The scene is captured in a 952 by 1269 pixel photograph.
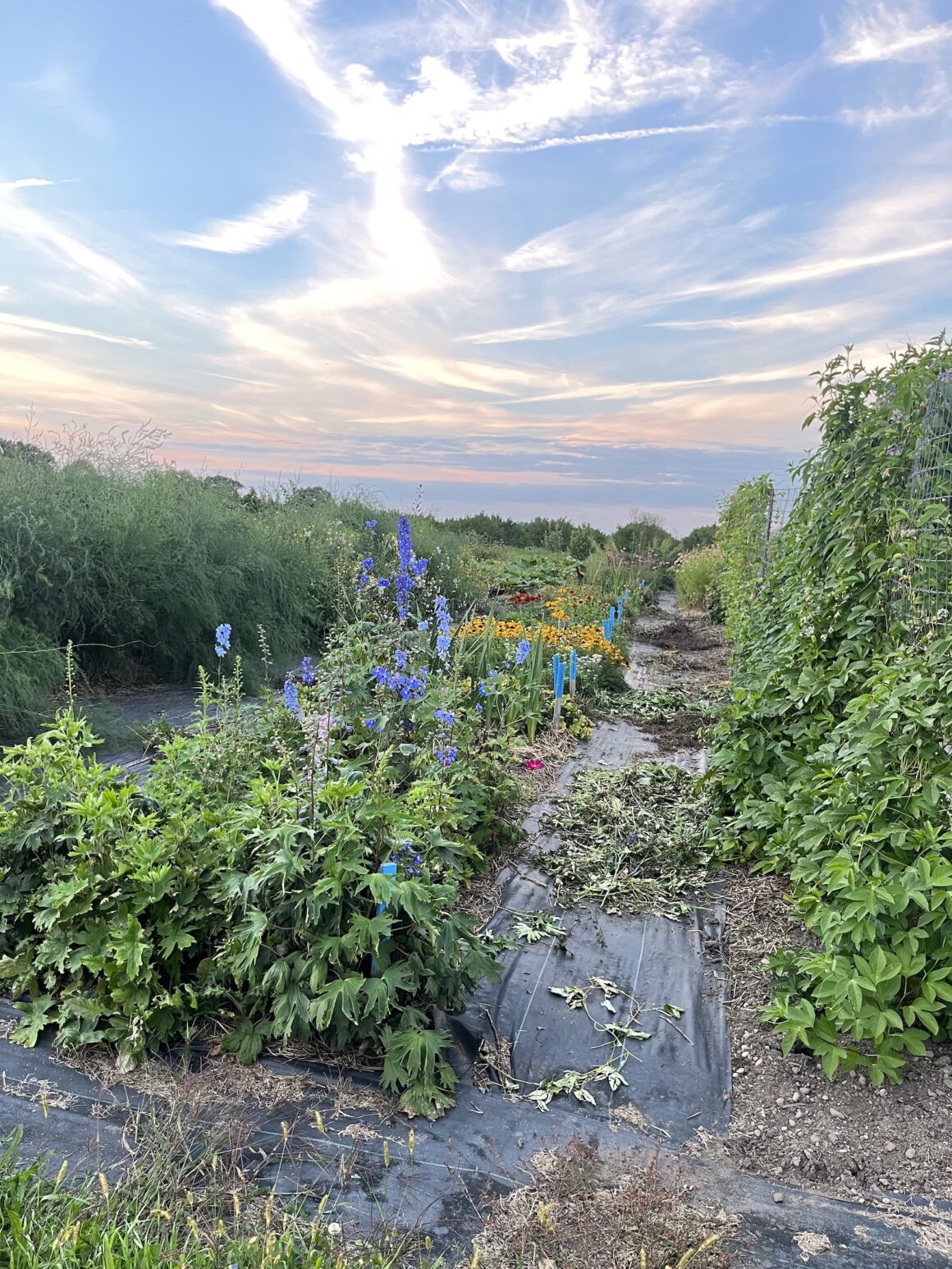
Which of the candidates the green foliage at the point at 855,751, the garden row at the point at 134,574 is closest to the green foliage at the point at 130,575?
the garden row at the point at 134,574

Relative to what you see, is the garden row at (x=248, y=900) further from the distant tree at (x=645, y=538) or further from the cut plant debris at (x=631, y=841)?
the distant tree at (x=645, y=538)

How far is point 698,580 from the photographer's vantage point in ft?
47.0

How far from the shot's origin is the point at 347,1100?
7.04 feet

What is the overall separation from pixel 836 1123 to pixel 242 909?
183cm

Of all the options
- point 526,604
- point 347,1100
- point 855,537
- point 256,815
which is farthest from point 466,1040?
point 526,604

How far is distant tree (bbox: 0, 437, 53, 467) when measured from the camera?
23.2ft

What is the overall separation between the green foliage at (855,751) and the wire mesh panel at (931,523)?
30 millimetres

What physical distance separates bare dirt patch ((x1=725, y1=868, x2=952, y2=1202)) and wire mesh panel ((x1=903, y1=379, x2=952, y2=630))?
5.00 feet

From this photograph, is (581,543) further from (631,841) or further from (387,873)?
(387,873)

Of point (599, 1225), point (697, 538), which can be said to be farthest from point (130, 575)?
point (697, 538)

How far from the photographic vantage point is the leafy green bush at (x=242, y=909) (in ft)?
7.12

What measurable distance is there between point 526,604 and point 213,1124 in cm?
842

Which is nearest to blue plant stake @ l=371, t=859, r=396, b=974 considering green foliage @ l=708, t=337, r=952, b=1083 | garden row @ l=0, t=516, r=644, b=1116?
garden row @ l=0, t=516, r=644, b=1116

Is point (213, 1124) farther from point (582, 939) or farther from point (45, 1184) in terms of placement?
point (582, 939)
